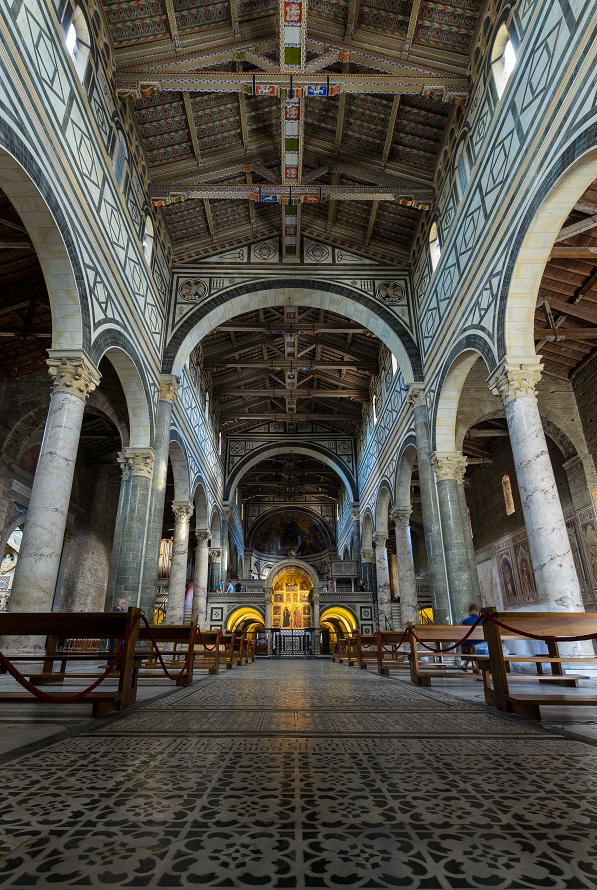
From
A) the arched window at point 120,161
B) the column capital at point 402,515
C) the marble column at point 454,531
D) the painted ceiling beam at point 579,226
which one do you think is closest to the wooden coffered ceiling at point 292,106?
the arched window at point 120,161

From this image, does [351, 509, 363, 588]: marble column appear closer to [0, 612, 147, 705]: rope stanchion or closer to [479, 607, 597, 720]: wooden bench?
[479, 607, 597, 720]: wooden bench

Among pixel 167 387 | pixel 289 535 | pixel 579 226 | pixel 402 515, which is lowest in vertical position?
pixel 402 515

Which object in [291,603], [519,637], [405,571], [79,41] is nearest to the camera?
[519,637]

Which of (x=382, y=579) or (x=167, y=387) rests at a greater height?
(x=167, y=387)

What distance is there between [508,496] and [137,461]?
41.6ft

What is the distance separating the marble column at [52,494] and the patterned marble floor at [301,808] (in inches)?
185

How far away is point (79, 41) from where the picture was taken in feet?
30.0

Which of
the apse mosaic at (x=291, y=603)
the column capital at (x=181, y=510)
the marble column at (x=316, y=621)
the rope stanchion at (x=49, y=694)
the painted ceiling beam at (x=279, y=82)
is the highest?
the painted ceiling beam at (x=279, y=82)

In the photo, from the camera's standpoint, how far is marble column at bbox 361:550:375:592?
940 inches

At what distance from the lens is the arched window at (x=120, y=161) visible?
1091cm

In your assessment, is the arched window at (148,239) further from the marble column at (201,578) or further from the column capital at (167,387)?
the marble column at (201,578)

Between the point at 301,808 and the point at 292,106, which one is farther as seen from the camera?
the point at 292,106

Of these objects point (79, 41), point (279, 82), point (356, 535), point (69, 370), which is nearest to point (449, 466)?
point (69, 370)

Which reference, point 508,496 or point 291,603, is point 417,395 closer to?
point 508,496
